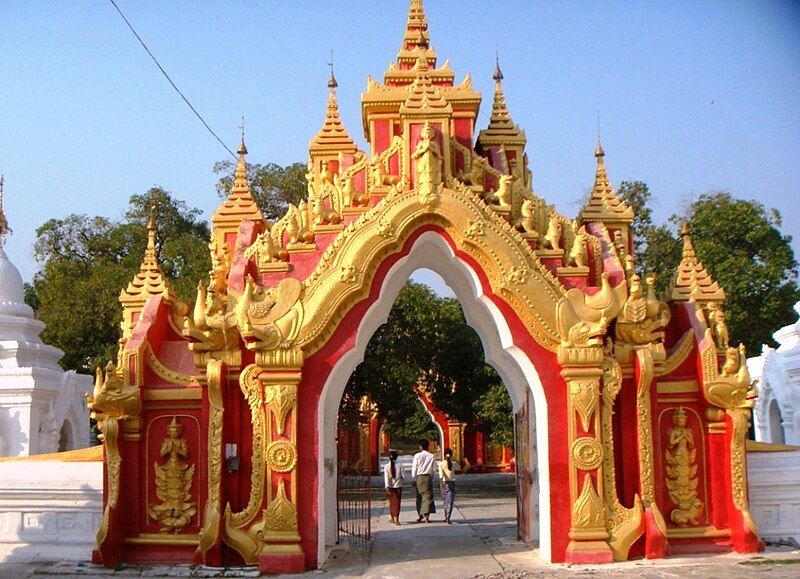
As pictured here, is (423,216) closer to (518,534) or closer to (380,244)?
(380,244)

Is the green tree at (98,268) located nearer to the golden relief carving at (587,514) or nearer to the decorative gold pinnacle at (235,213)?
the decorative gold pinnacle at (235,213)

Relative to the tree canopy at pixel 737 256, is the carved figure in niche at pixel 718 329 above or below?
below

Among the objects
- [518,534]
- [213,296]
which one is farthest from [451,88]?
[518,534]

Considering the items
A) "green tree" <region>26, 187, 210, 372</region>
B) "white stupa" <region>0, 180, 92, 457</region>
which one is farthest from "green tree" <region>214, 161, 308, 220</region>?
"white stupa" <region>0, 180, 92, 457</region>

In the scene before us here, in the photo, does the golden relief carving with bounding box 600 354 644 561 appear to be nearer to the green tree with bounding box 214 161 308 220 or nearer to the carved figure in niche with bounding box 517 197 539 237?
the carved figure in niche with bounding box 517 197 539 237

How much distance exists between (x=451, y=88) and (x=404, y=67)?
1.69 metres

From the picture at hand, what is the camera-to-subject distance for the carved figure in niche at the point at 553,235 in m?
12.1

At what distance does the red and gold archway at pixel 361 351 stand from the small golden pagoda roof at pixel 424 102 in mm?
26

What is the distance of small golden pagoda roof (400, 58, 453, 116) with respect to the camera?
12.2 meters

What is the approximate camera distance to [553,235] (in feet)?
39.6

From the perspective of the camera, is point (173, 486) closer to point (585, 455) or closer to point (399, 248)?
point (399, 248)

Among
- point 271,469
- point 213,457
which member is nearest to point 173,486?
point 213,457

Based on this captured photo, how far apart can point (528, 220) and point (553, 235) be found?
14.4 inches

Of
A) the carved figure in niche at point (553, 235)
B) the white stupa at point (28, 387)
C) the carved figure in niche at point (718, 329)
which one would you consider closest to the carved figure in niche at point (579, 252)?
the carved figure in niche at point (553, 235)
